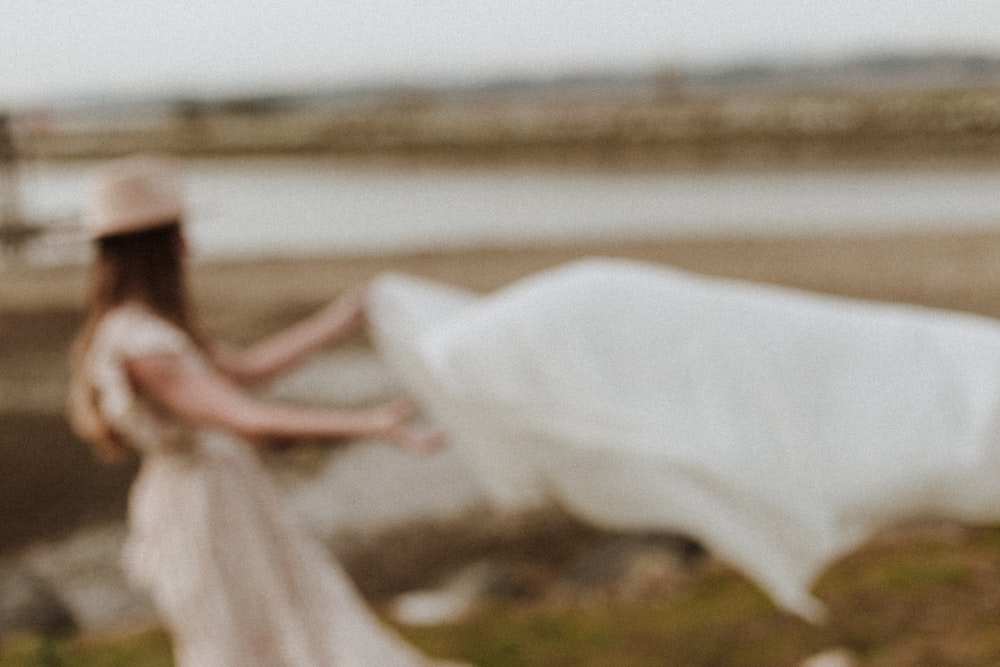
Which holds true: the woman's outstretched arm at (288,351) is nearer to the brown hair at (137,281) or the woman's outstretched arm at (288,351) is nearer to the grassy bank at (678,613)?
the brown hair at (137,281)

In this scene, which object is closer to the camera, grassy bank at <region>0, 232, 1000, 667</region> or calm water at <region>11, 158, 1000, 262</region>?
grassy bank at <region>0, 232, 1000, 667</region>

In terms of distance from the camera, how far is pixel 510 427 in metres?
2.55

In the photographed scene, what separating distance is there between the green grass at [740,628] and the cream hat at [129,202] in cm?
228

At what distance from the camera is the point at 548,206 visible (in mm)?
28109

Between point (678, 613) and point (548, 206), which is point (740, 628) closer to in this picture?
point (678, 613)

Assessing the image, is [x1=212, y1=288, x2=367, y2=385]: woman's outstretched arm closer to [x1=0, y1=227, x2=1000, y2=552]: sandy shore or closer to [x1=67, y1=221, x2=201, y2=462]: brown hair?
[x1=67, y1=221, x2=201, y2=462]: brown hair

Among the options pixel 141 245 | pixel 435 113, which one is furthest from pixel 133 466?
pixel 435 113

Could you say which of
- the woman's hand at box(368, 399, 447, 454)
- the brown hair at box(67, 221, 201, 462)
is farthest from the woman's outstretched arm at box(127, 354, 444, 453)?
the brown hair at box(67, 221, 201, 462)

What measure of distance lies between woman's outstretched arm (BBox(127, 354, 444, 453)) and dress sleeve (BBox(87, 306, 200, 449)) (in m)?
0.02

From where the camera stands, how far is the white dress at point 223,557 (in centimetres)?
258

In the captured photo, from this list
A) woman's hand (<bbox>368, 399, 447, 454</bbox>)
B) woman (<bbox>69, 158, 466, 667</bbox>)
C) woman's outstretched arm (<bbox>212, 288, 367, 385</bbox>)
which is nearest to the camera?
woman's hand (<bbox>368, 399, 447, 454</bbox>)

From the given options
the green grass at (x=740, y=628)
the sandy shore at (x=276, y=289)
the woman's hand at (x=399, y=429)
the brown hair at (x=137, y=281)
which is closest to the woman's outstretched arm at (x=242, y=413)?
the woman's hand at (x=399, y=429)

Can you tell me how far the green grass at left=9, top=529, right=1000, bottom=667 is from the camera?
3840 millimetres

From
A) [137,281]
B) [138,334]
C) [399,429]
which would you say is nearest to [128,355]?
[138,334]
